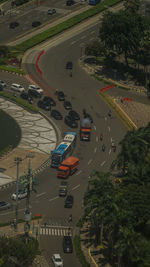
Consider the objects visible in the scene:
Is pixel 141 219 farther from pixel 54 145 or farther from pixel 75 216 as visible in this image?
pixel 54 145

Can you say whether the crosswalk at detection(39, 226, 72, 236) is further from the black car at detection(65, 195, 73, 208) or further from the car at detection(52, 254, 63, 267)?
the car at detection(52, 254, 63, 267)

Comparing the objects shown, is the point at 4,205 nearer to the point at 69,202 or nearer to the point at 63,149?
the point at 69,202

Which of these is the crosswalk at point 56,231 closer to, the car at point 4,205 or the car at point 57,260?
the car at point 4,205

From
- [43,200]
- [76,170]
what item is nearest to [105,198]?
[43,200]

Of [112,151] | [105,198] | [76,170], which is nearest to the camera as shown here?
[105,198]

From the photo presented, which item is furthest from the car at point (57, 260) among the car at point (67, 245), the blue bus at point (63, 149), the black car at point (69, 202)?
the blue bus at point (63, 149)

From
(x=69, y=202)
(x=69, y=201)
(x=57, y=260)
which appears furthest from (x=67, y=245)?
(x=69, y=201)
